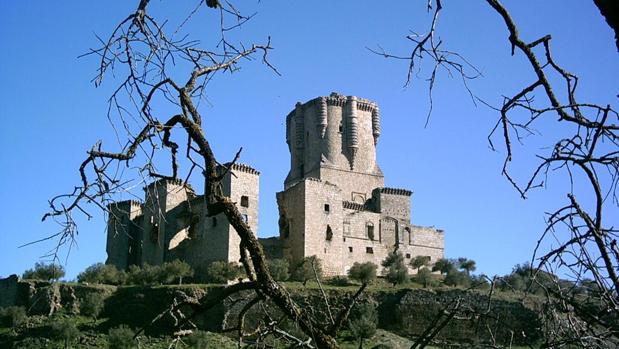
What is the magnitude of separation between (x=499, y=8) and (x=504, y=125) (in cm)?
42

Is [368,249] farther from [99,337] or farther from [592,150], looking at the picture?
[592,150]

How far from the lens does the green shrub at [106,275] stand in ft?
118

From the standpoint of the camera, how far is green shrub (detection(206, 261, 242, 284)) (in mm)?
33062

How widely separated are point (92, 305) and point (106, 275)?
10.5 feet

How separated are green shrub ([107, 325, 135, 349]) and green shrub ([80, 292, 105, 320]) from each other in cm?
268

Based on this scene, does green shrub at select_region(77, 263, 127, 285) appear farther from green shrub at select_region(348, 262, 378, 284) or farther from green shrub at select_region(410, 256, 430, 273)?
green shrub at select_region(410, 256, 430, 273)

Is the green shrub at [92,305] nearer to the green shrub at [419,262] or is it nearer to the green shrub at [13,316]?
the green shrub at [13,316]

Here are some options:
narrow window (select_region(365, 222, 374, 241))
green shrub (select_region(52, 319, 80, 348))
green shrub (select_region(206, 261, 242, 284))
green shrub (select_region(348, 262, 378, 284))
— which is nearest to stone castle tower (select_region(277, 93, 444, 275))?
narrow window (select_region(365, 222, 374, 241))

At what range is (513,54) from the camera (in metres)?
2.87

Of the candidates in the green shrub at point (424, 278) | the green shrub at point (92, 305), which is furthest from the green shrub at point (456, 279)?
the green shrub at point (92, 305)

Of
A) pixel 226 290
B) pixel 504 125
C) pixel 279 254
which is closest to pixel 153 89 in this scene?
pixel 226 290

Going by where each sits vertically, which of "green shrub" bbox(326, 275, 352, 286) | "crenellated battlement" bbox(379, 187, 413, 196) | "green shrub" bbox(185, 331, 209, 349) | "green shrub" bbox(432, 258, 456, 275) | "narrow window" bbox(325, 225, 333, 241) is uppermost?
"crenellated battlement" bbox(379, 187, 413, 196)

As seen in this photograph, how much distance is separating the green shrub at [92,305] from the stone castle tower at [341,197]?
27.4 feet

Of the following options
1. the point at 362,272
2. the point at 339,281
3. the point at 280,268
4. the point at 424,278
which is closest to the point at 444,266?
the point at 424,278
